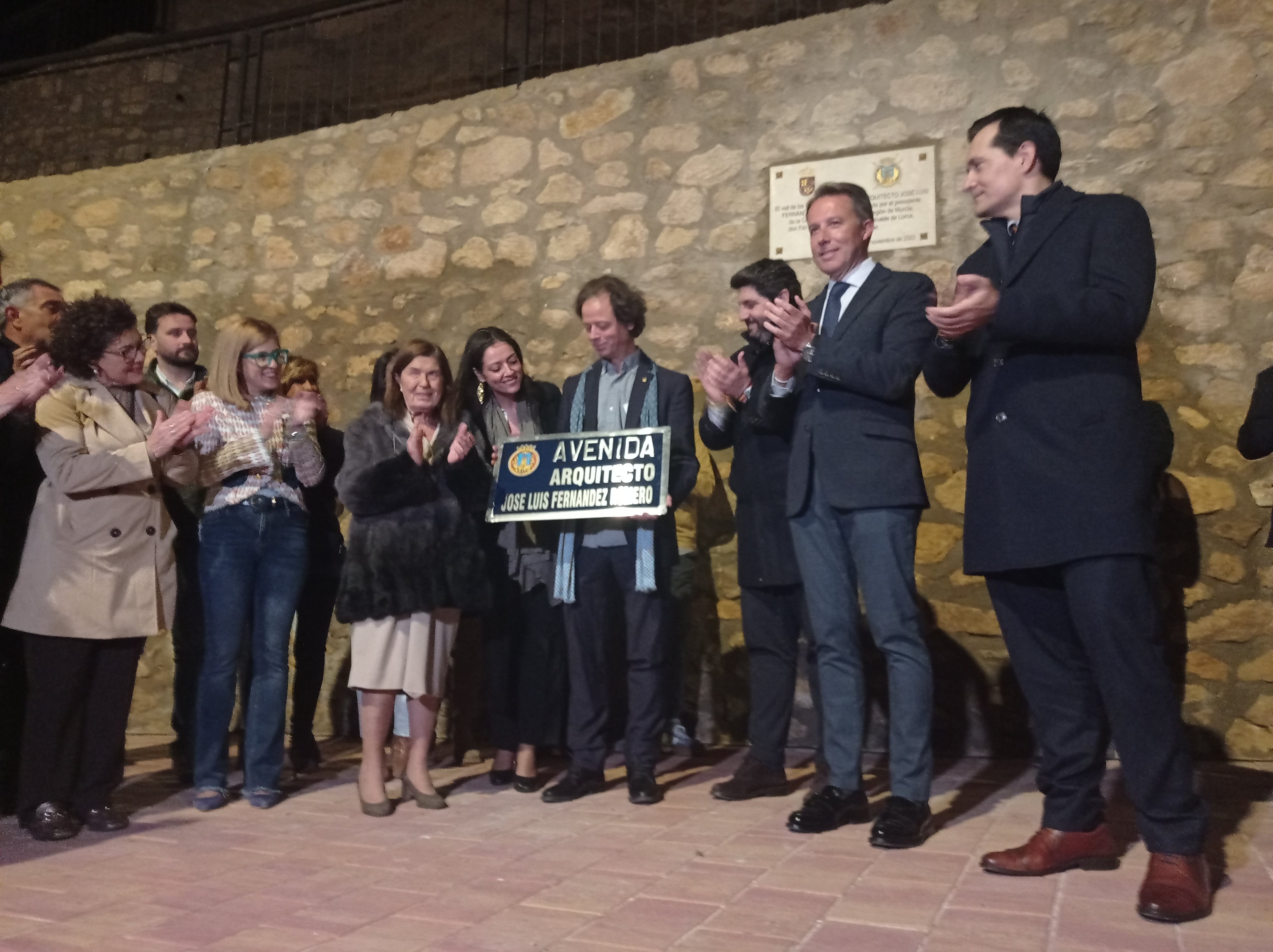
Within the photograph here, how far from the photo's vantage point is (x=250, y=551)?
10.8ft

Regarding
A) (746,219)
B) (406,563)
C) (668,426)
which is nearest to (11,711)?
(406,563)

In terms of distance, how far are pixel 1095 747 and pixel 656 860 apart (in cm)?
105

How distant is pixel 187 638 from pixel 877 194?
10.8 ft

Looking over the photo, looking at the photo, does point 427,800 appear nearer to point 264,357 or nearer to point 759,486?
point 759,486

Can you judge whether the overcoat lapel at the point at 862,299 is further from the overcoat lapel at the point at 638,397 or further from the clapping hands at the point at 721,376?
the overcoat lapel at the point at 638,397

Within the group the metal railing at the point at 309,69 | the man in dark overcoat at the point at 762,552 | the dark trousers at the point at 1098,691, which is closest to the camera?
the dark trousers at the point at 1098,691

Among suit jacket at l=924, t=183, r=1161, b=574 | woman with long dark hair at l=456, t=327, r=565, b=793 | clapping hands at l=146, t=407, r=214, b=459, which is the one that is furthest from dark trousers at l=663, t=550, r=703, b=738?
suit jacket at l=924, t=183, r=1161, b=574

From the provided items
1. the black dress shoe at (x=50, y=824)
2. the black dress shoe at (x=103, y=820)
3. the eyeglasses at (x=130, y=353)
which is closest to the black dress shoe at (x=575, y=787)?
the black dress shoe at (x=103, y=820)

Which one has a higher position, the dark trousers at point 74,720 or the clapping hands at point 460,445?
the clapping hands at point 460,445

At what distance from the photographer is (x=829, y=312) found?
9.75 feet

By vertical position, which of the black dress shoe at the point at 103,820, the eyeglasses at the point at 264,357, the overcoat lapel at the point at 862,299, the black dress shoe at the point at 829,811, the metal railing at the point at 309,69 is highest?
the metal railing at the point at 309,69

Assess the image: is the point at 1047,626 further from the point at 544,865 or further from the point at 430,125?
the point at 430,125

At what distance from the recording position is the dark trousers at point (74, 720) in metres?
2.87

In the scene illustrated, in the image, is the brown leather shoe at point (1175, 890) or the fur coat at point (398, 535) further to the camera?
A: the fur coat at point (398, 535)
